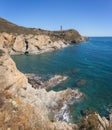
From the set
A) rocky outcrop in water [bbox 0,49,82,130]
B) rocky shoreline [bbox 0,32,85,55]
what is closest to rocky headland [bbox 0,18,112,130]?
rocky outcrop in water [bbox 0,49,82,130]

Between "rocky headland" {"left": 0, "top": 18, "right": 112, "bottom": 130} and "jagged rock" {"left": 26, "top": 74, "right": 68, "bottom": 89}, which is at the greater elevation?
"rocky headland" {"left": 0, "top": 18, "right": 112, "bottom": 130}

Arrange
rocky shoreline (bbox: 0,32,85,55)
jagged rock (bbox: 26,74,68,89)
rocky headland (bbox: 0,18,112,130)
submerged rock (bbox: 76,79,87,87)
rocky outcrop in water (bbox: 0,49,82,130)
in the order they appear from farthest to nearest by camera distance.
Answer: rocky shoreline (bbox: 0,32,85,55), jagged rock (bbox: 26,74,68,89), submerged rock (bbox: 76,79,87,87), rocky headland (bbox: 0,18,112,130), rocky outcrop in water (bbox: 0,49,82,130)

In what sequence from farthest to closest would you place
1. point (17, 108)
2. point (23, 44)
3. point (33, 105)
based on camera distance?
point (23, 44) < point (33, 105) < point (17, 108)

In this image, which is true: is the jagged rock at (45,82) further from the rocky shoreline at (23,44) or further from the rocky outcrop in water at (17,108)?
the rocky shoreline at (23,44)

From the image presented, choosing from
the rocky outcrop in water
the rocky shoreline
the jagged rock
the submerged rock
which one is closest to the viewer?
the rocky outcrop in water

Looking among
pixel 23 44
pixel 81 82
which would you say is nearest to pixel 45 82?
pixel 81 82

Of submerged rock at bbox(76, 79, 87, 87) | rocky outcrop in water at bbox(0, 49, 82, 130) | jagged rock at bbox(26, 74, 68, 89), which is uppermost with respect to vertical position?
rocky outcrop in water at bbox(0, 49, 82, 130)

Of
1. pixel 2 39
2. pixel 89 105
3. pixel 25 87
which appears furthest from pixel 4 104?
pixel 2 39

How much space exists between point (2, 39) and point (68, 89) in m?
70.9

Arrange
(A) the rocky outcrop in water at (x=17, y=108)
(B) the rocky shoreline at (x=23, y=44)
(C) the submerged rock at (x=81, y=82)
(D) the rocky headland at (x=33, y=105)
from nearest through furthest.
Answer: (A) the rocky outcrop in water at (x=17, y=108), (D) the rocky headland at (x=33, y=105), (C) the submerged rock at (x=81, y=82), (B) the rocky shoreline at (x=23, y=44)

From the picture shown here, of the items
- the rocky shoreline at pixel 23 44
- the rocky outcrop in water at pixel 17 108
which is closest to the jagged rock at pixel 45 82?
the rocky outcrop in water at pixel 17 108

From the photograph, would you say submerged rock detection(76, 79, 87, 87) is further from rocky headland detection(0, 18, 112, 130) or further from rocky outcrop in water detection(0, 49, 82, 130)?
rocky outcrop in water detection(0, 49, 82, 130)

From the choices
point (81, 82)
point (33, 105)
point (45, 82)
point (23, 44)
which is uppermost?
point (23, 44)

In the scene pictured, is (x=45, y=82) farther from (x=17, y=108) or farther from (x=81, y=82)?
(x=17, y=108)
